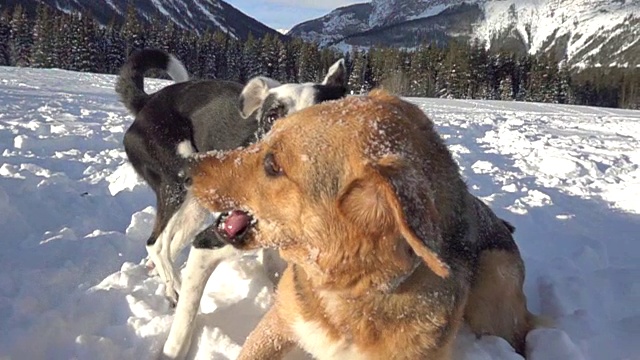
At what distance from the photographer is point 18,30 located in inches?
2142

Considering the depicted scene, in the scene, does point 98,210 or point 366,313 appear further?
point 98,210

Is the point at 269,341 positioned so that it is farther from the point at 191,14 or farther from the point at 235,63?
the point at 191,14

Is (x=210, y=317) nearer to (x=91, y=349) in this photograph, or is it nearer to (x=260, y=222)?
(x=91, y=349)

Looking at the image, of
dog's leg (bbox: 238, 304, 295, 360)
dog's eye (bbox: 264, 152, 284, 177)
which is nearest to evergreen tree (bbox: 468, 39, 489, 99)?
dog's leg (bbox: 238, 304, 295, 360)

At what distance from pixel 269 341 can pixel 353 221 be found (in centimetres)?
99

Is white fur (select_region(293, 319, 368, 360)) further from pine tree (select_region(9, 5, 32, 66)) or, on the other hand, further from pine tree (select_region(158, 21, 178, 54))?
pine tree (select_region(158, 21, 178, 54))

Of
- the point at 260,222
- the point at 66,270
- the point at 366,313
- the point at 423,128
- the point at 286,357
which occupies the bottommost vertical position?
the point at 286,357

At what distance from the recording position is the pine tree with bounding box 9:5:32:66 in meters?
→ 54.4

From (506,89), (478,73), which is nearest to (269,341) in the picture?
(506,89)

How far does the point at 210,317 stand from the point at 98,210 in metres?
2.30

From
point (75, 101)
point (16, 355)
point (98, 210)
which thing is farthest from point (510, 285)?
point (75, 101)

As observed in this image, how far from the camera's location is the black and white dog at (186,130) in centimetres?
410

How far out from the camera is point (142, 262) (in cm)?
429

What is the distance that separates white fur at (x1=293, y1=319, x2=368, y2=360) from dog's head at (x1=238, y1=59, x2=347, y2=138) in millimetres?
1603
